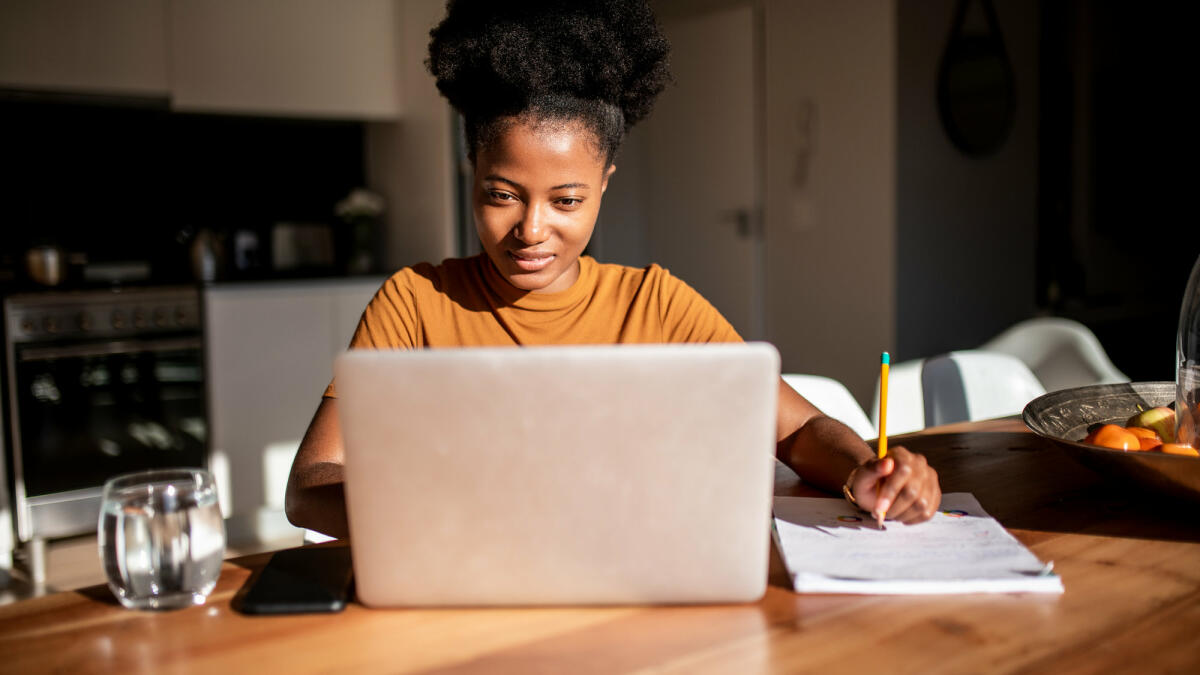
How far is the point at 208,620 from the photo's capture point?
2.39 ft

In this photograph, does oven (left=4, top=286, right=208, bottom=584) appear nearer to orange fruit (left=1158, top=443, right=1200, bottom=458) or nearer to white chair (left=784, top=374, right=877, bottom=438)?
white chair (left=784, top=374, right=877, bottom=438)

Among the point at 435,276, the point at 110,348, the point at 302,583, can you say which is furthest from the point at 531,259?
the point at 110,348

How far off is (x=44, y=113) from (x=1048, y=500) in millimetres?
3444

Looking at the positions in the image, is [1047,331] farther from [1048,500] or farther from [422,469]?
[422,469]

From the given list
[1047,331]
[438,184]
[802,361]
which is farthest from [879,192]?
[438,184]

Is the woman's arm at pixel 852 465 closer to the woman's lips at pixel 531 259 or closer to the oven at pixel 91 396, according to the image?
the woman's lips at pixel 531 259

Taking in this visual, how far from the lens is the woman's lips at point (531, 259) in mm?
1175

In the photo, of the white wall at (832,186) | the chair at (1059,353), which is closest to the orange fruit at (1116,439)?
the chair at (1059,353)

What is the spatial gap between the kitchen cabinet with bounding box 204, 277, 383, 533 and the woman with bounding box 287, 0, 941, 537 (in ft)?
6.73

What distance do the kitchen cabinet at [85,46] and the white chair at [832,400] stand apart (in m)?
2.57

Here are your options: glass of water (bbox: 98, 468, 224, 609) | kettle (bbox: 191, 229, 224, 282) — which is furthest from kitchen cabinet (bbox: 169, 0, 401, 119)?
glass of water (bbox: 98, 468, 224, 609)

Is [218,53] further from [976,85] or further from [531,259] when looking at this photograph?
[976,85]

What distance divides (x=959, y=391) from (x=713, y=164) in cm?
244

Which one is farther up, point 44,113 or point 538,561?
point 44,113
